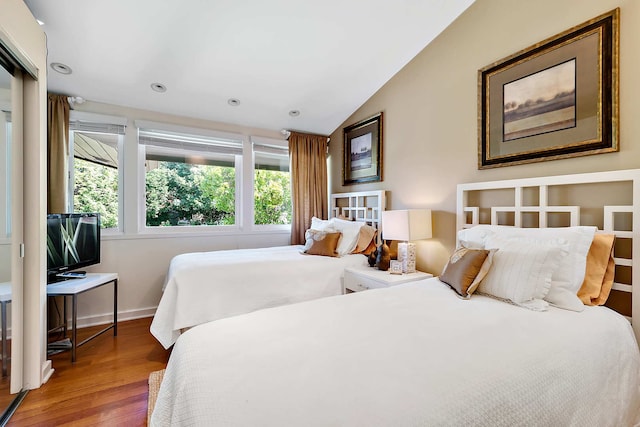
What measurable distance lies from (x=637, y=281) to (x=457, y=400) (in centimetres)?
142

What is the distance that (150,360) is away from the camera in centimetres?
226

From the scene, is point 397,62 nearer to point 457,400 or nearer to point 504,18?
point 504,18

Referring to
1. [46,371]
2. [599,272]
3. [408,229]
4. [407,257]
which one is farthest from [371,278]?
[46,371]

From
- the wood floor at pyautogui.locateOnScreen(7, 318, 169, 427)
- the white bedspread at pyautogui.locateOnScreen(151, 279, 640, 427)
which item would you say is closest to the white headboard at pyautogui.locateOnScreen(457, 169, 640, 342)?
the white bedspread at pyautogui.locateOnScreen(151, 279, 640, 427)

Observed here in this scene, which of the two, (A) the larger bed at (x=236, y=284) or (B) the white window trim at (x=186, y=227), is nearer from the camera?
(A) the larger bed at (x=236, y=284)

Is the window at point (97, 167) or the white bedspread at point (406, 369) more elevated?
the window at point (97, 167)

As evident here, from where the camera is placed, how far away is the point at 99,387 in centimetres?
189

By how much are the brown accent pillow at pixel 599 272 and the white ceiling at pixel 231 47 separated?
80.6 inches

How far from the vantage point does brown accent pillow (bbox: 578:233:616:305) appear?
1517 mm

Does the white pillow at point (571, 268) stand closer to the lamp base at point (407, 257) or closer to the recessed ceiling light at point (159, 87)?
the lamp base at point (407, 257)

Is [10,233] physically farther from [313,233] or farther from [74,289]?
[313,233]

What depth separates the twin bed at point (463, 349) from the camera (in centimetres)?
77

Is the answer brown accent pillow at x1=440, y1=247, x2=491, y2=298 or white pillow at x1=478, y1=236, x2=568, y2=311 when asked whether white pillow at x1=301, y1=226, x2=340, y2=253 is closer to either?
brown accent pillow at x1=440, y1=247, x2=491, y2=298

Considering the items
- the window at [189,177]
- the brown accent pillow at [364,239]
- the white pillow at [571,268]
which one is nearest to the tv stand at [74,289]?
the window at [189,177]
